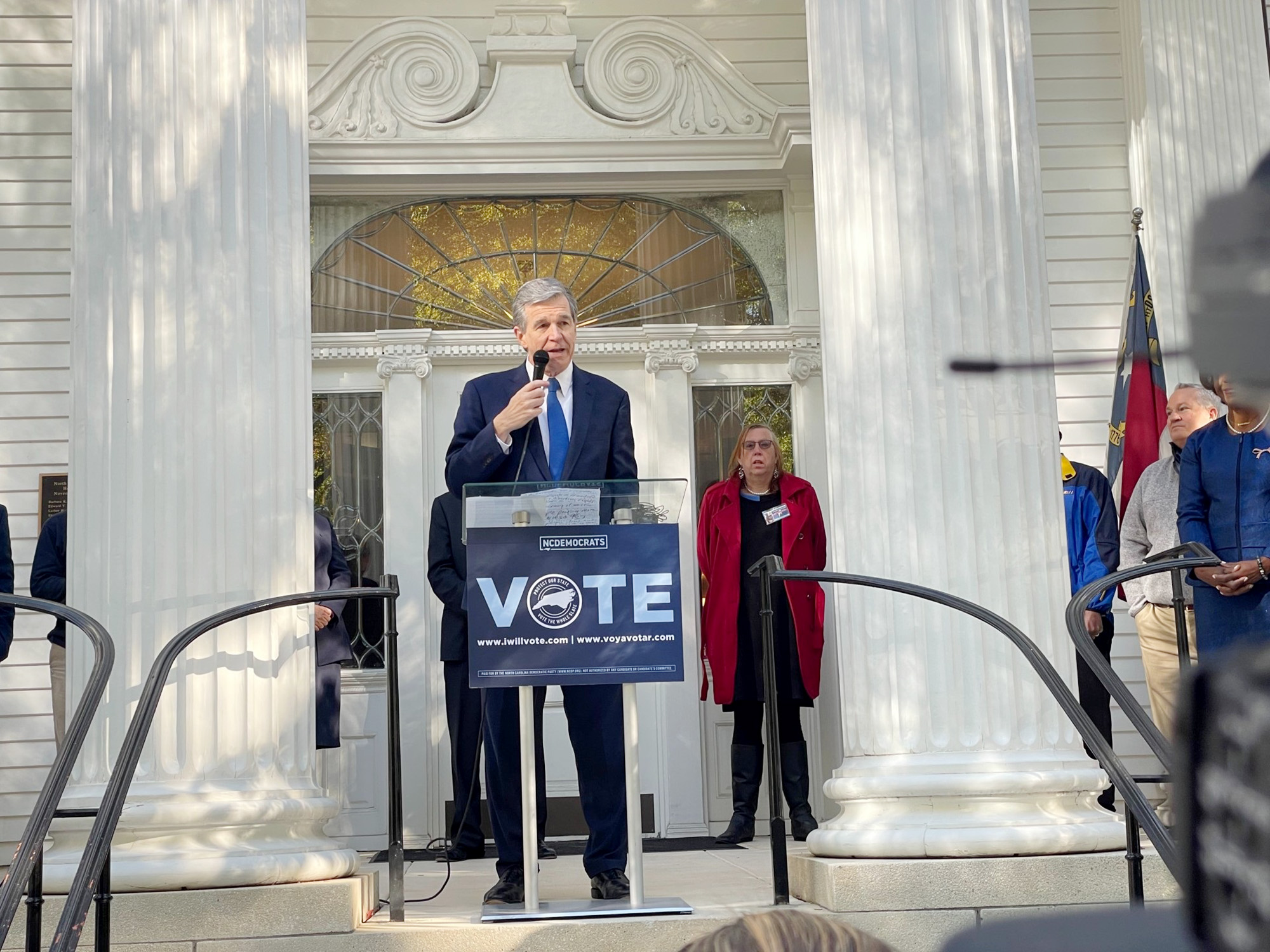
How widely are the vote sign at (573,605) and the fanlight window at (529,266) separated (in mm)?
3638

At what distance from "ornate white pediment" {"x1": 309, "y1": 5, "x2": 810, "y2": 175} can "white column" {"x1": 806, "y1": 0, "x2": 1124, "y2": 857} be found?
8.93 feet

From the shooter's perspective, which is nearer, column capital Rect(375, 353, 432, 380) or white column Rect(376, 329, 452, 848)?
white column Rect(376, 329, 452, 848)

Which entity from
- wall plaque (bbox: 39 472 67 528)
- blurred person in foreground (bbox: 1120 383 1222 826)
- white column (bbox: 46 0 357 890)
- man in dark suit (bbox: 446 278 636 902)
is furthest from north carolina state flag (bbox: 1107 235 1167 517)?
wall plaque (bbox: 39 472 67 528)

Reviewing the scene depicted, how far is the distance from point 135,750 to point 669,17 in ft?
17.7

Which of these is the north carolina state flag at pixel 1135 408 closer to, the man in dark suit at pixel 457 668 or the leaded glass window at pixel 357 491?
the man in dark suit at pixel 457 668

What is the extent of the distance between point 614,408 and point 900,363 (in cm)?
90

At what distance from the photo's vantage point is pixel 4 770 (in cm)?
673

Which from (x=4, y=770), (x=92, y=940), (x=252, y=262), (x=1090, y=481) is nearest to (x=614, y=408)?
(x=252, y=262)

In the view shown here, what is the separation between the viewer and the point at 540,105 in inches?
296

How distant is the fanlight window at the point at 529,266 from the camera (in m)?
7.58

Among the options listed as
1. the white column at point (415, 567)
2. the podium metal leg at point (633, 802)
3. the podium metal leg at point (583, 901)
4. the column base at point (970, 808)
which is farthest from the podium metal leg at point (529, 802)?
the white column at point (415, 567)

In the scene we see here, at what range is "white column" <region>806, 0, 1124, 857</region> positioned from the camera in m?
4.31

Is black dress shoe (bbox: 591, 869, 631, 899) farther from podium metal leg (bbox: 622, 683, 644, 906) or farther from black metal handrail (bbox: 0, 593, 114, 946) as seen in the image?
black metal handrail (bbox: 0, 593, 114, 946)

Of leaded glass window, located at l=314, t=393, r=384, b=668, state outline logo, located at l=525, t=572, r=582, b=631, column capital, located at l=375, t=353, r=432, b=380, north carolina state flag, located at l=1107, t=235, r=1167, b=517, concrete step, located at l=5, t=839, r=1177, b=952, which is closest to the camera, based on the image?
concrete step, located at l=5, t=839, r=1177, b=952
